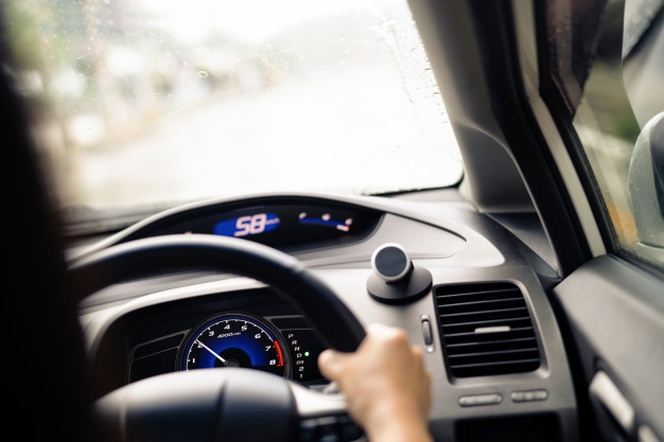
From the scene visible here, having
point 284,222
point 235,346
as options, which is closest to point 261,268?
point 235,346

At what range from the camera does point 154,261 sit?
1.10m

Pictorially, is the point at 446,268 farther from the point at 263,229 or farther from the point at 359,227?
the point at 263,229

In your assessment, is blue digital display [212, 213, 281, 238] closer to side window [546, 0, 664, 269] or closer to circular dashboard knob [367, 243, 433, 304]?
circular dashboard knob [367, 243, 433, 304]

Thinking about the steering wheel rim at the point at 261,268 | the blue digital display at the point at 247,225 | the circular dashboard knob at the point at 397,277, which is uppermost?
the steering wheel rim at the point at 261,268

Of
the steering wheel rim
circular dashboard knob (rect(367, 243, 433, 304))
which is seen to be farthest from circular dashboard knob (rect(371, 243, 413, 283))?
the steering wheel rim

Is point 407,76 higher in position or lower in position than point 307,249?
higher

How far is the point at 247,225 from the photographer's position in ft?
7.87

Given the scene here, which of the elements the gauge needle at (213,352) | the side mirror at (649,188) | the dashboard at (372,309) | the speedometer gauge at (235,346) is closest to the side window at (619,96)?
the side mirror at (649,188)

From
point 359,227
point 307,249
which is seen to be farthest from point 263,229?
point 359,227

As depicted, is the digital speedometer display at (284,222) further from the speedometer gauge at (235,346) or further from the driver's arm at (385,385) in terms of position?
the driver's arm at (385,385)

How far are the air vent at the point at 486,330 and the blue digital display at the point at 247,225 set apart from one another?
0.71 meters

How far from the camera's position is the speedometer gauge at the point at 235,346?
2.12 meters

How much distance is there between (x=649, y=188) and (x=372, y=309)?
82 centimetres

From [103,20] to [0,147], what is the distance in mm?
1915
